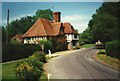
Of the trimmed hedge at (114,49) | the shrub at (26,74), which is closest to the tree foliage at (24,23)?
the trimmed hedge at (114,49)

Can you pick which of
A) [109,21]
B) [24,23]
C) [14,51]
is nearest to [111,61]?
[109,21]

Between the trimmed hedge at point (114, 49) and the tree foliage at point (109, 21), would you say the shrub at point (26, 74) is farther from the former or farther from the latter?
the tree foliage at point (109, 21)

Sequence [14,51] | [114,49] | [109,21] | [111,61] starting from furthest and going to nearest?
1. [109,21]
2. [14,51]
3. [114,49]
4. [111,61]

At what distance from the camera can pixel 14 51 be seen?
107ft

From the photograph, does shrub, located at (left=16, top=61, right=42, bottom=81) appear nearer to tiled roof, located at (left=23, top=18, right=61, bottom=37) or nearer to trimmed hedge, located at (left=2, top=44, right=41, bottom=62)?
trimmed hedge, located at (left=2, top=44, right=41, bottom=62)

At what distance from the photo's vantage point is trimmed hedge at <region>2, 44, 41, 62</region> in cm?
3024

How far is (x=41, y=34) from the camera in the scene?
186ft

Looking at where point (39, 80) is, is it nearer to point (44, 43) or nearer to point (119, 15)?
point (119, 15)

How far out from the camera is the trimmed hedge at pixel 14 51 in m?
30.2

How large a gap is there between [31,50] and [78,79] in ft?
77.4

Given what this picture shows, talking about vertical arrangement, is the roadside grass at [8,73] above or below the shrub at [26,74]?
below

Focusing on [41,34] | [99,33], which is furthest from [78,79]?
[41,34]

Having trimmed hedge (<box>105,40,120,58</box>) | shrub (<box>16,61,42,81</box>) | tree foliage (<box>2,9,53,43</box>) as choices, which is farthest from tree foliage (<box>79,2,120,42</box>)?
tree foliage (<box>2,9,53,43</box>)

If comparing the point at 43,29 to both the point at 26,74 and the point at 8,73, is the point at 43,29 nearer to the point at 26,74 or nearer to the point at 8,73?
the point at 8,73
